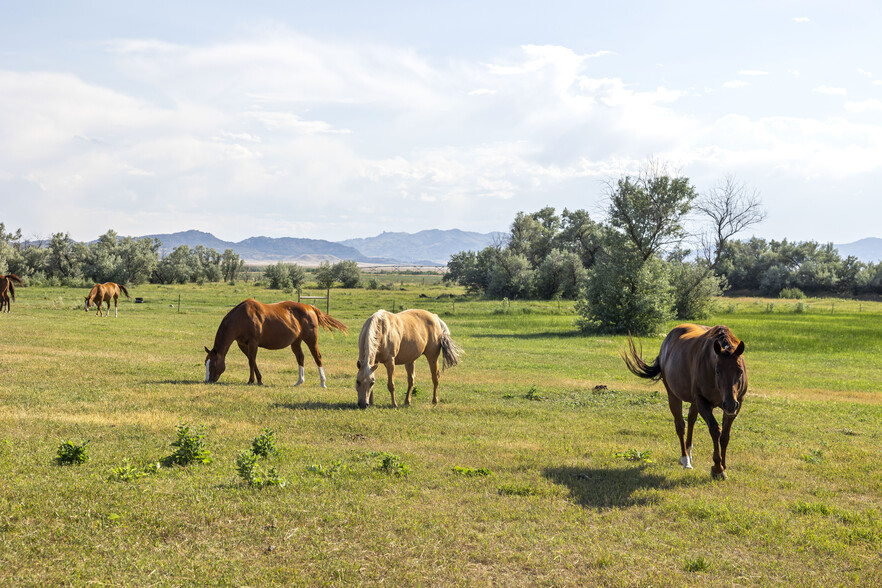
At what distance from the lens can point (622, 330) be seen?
42.1 meters

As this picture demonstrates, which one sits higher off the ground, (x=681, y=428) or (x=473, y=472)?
(x=681, y=428)

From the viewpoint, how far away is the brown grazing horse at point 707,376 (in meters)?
8.16

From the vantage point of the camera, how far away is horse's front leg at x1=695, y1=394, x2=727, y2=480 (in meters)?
8.65

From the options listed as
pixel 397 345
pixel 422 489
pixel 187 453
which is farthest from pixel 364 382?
pixel 422 489

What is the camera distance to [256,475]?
25.5 feet

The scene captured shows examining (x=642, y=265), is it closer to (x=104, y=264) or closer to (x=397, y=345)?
(x=397, y=345)

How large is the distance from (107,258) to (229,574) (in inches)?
3441

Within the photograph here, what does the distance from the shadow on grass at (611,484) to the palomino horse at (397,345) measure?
533cm

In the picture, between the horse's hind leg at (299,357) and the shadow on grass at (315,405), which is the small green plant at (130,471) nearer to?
the shadow on grass at (315,405)

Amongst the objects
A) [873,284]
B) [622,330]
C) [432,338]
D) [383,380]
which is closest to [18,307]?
[383,380]

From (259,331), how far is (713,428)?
38.6 feet

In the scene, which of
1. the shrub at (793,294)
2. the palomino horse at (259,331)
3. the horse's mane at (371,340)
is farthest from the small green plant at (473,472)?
the shrub at (793,294)

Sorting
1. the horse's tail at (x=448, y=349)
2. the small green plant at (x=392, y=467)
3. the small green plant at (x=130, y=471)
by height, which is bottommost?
the small green plant at (x=392, y=467)

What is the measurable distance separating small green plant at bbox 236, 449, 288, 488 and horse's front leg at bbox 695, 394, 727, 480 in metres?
6.06
